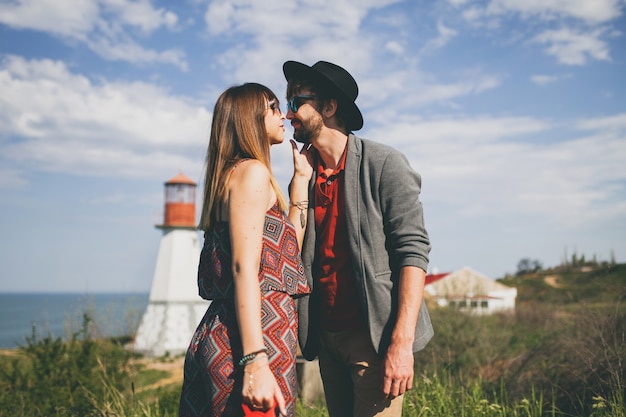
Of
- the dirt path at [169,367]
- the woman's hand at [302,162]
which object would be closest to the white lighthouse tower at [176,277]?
the dirt path at [169,367]

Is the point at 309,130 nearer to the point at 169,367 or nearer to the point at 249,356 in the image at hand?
the point at 249,356

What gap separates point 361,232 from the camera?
8.70 feet

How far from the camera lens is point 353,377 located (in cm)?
267

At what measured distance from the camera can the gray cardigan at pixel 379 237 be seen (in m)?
2.54

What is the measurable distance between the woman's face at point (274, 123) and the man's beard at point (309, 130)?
0.31 metres

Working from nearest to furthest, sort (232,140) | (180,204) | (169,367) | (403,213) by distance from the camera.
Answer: (232,140) → (403,213) → (169,367) → (180,204)

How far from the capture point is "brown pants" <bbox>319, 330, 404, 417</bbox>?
2.56 m

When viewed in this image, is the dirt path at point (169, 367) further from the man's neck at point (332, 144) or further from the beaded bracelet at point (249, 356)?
the beaded bracelet at point (249, 356)

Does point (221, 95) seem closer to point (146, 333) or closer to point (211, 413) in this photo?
point (211, 413)

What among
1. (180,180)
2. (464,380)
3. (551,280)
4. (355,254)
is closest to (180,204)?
(180,180)

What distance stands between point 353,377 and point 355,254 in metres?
0.58

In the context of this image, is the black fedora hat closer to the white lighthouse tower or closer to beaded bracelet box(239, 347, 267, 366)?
beaded bracelet box(239, 347, 267, 366)

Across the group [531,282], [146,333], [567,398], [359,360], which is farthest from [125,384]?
[531,282]

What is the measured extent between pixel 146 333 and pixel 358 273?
81.6 feet
